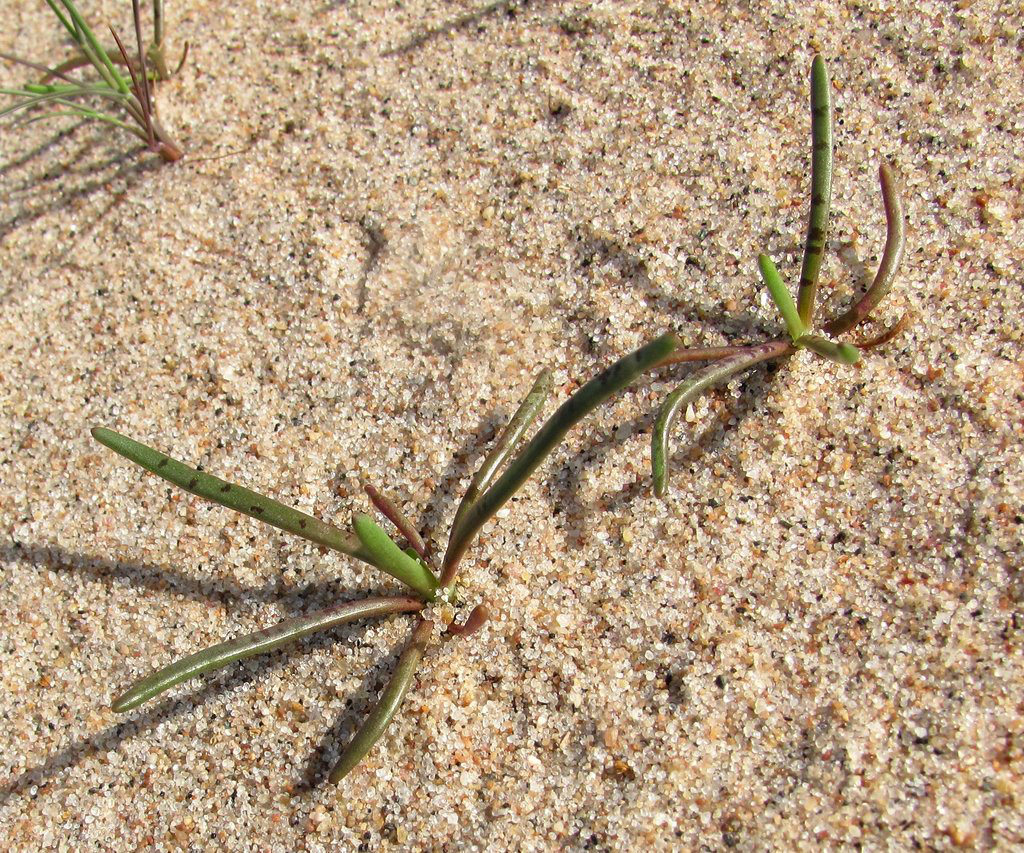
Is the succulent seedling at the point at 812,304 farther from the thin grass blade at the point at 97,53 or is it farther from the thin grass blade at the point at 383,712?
the thin grass blade at the point at 97,53

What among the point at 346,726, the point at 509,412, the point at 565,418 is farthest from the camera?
the point at 509,412

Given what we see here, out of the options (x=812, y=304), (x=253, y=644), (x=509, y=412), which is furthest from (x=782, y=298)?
(x=253, y=644)

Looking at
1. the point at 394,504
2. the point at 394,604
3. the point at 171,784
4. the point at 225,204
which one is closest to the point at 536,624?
the point at 394,604

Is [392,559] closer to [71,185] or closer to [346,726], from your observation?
[346,726]

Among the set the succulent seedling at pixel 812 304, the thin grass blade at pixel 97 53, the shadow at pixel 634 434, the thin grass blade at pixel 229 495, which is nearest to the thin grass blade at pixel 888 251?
the succulent seedling at pixel 812 304

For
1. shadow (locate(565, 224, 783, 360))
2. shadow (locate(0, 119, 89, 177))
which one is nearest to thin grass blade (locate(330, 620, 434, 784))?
shadow (locate(565, 224, 783, 360))
